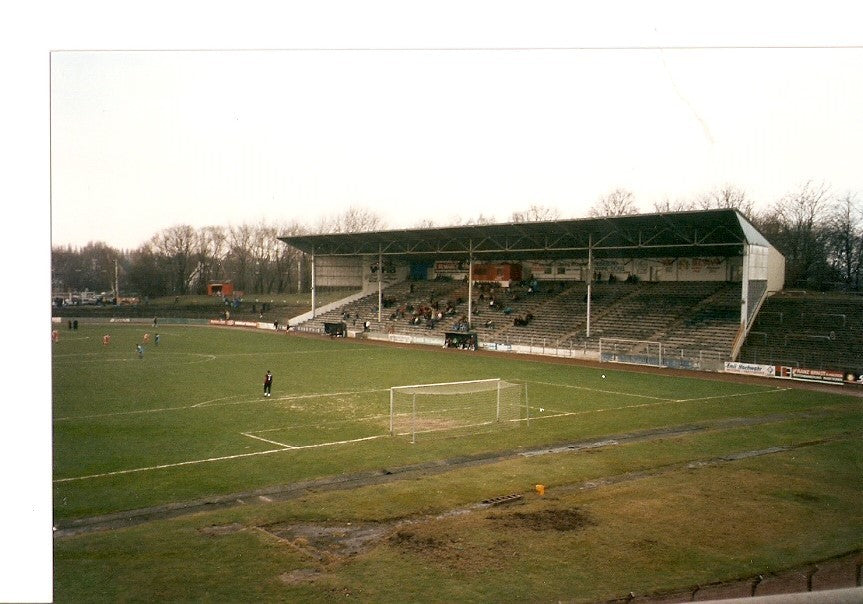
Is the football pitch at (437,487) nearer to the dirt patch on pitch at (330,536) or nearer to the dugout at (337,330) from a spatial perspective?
the dirt patch on pitch at (330,536)

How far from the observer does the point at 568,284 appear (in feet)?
165

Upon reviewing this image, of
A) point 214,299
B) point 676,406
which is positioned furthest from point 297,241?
point 676,406

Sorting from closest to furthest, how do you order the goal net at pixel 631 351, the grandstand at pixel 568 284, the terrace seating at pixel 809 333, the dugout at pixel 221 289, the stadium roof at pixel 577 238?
the terrace seating at pixel 809 333 < the stadium roof at pixel 577 238 < the goal net at pixel 631 351 < the grandstand at pixel 568 284 < the dugout at pixel 221 289

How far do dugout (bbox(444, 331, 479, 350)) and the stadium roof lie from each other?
5.57 metres

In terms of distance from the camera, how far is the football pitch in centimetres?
952

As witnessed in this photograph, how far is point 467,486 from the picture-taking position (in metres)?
14.0

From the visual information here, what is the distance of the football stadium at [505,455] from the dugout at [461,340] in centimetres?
122

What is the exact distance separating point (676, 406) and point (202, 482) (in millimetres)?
16602

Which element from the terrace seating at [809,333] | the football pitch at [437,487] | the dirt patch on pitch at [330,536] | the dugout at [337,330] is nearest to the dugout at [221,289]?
the dugout at [337,330]

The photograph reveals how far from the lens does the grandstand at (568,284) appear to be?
122 ft

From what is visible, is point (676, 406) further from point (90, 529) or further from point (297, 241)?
point (297, 241)

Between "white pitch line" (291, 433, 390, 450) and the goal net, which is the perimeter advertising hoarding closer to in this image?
the goal net

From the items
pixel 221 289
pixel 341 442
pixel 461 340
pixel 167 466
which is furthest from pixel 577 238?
pixel 167 466

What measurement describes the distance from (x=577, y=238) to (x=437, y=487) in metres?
33.0
